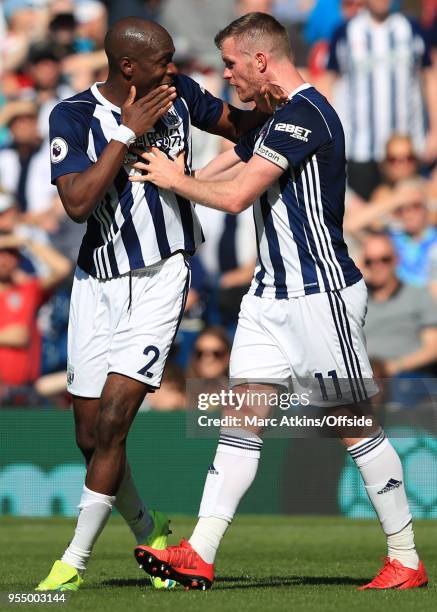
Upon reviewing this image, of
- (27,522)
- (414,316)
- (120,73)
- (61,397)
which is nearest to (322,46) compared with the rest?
(414,316)

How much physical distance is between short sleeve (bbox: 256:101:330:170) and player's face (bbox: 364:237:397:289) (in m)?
5.30

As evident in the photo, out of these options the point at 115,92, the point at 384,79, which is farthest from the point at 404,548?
the point at 384,79

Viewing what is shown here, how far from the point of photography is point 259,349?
6.08 metres

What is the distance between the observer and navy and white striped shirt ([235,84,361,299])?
607 cm

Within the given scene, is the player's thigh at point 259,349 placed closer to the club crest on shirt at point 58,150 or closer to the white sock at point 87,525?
the white sock at point 87,525

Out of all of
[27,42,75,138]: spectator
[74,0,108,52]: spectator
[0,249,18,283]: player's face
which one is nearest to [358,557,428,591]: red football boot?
[0,249,18,283]: player's face

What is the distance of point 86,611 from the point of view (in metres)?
5.24

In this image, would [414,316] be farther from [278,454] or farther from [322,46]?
[322,46]

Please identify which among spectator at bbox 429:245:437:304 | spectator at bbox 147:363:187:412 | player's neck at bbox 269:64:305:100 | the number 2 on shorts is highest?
player's neck at bbox 269:64:305:100

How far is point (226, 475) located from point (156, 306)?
87 centimetres

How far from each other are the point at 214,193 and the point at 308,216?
1.52 feet

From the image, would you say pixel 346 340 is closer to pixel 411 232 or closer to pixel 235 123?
pixel 235 123

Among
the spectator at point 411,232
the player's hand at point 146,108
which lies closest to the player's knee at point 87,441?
the player's hand at point 146,108

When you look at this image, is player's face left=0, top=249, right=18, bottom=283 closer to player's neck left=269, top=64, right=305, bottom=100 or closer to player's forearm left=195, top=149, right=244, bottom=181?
player's forearm left=195, top=149, right=244, bottom=181
